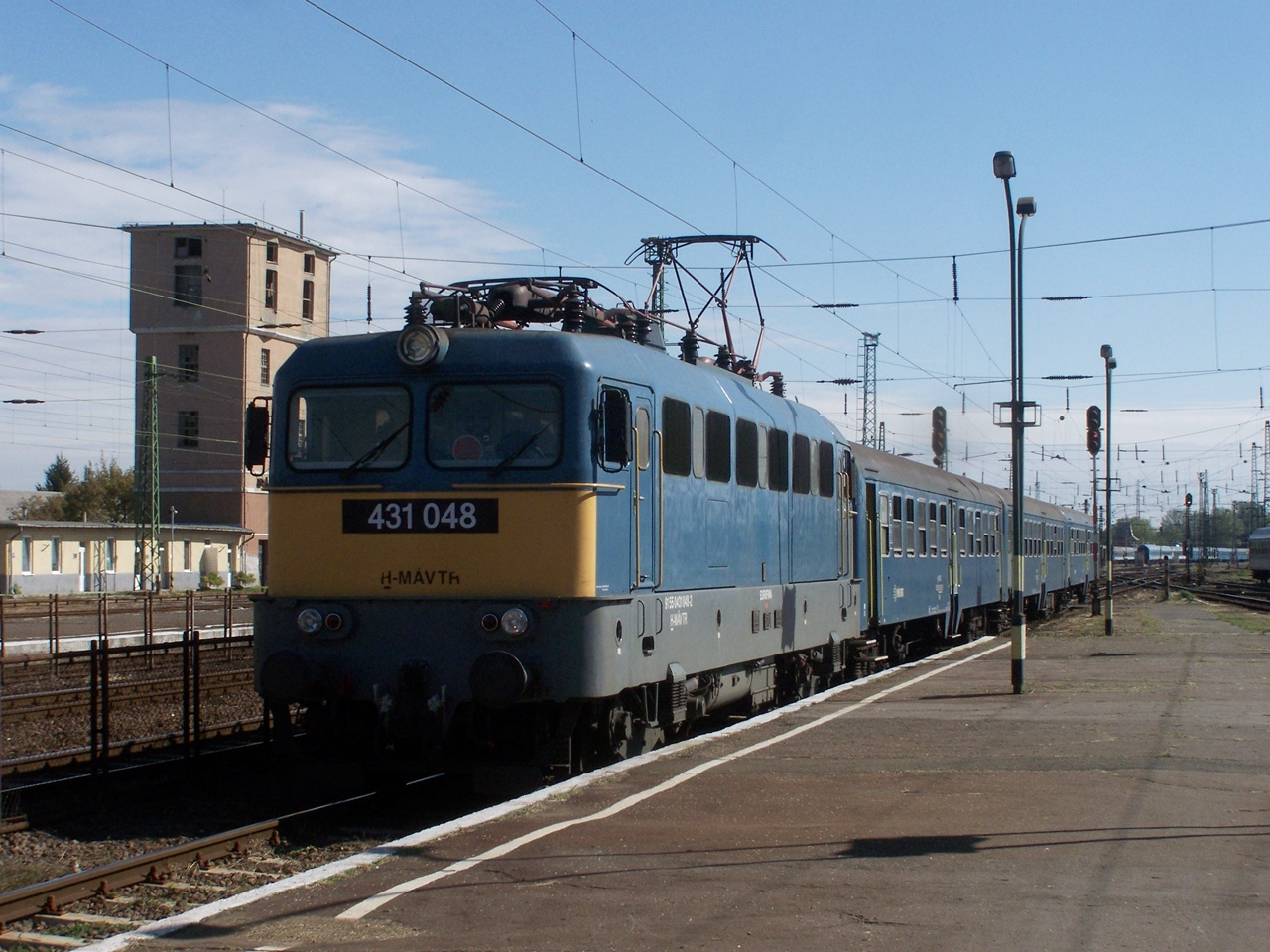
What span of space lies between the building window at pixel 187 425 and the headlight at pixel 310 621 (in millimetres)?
53466

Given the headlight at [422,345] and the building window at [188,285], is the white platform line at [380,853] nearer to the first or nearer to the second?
the headlight at [422,345]

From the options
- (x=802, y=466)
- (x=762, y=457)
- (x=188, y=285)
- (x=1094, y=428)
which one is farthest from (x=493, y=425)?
(x=188, y=285)

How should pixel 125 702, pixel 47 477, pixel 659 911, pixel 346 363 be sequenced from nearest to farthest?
pixel 659 911 < pixel 346 363 < pixel 125 702 < pixel 47 477

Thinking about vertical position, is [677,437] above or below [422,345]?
below

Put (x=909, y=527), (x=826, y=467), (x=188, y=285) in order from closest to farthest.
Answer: (x=826, y=467) < (x=909, y=527) < (x=188, y=285)

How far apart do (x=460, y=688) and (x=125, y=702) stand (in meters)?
8.71

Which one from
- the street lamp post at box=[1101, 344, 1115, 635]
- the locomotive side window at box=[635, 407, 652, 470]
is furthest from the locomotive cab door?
the street lamp post at box=[1101, 344, 1115, 635]

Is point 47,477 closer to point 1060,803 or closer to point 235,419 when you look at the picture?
point 235,419

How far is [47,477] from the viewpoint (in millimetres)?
118125

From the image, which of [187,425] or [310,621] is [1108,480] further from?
[187,425]

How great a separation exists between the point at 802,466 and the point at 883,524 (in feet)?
18.4

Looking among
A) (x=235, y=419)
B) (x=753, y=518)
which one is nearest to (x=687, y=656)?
(x=753, y=518)

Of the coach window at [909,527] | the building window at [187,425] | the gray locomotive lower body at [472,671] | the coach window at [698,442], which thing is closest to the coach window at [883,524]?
the coach window at [909,527]

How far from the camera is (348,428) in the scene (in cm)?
1045
